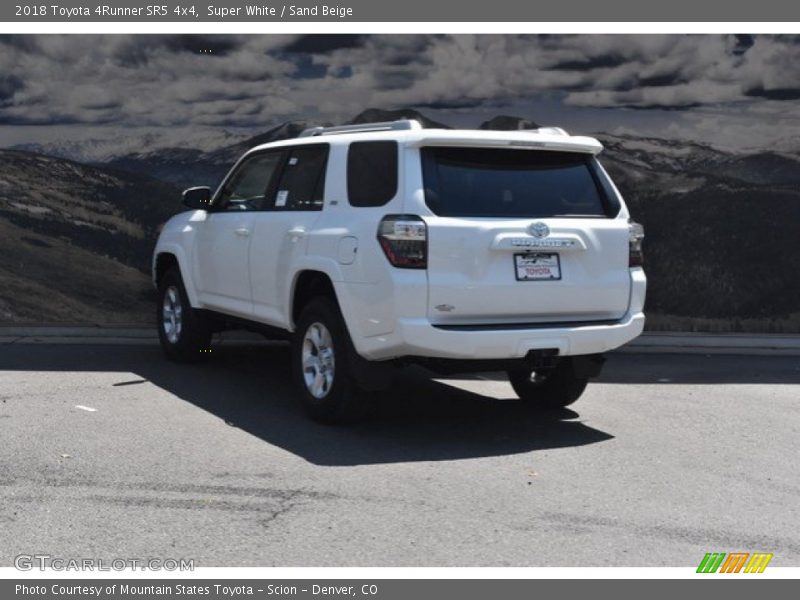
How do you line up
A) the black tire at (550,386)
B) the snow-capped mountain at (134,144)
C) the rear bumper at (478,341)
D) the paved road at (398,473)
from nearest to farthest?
the paved road at (398,473) → the rear bumper at (478,341) → the black tire at (550,386) → the snow-capped mountain at (134,144)

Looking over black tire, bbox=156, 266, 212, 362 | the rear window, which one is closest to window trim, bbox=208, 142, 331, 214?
the rear window

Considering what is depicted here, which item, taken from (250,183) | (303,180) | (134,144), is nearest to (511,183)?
(303,180)

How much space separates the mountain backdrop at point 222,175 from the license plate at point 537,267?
498 cm

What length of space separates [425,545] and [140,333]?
25.2 ft

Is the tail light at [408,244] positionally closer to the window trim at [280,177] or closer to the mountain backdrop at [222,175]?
the window trim at [280,177]

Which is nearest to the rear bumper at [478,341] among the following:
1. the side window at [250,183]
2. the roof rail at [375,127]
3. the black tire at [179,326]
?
the roof rail at [375,127]

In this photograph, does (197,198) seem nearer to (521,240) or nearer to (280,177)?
(280,177)

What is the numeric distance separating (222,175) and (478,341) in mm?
6256

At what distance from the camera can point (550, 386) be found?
888 cm

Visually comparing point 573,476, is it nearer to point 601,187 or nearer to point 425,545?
point 425,545

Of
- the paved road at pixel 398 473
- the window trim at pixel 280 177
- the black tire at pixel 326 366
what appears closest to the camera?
the paved road at pixel 398 473

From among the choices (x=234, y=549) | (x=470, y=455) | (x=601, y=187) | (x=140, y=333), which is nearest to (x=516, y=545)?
(x=234, y=549)

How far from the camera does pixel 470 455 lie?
24.2ft

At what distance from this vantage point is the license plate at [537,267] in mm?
7492
